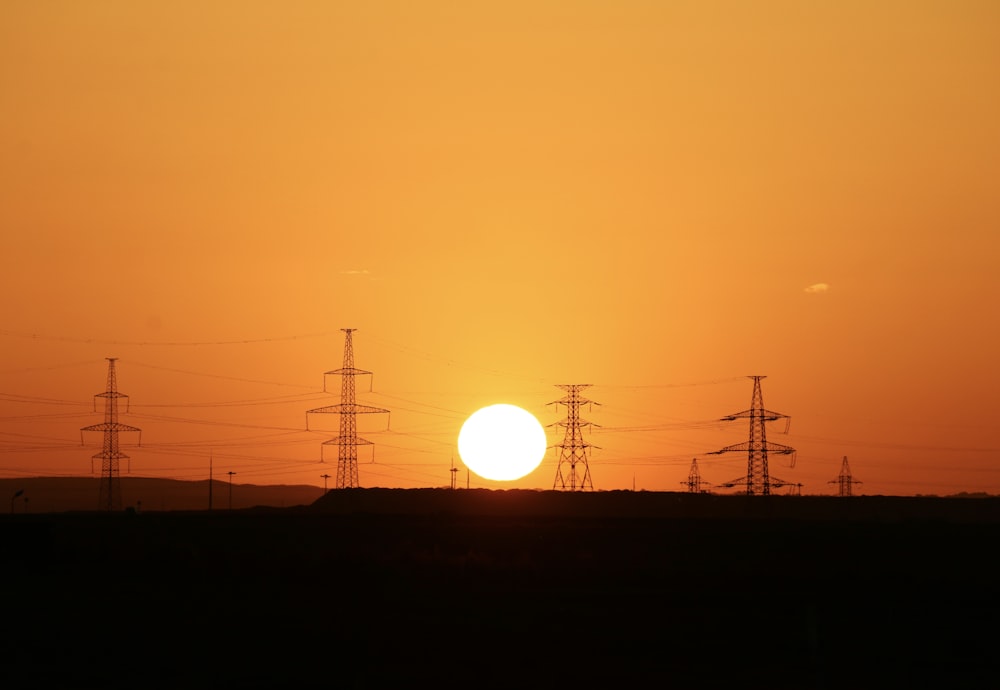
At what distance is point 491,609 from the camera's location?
43.1m

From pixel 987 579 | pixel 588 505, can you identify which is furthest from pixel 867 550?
pixel 588 505

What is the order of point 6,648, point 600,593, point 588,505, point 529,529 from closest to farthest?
point 6,648 → point 600,593 → point 529,529 → point 588,505

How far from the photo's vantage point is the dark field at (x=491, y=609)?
30688 millimetres

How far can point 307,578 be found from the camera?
5466 cm

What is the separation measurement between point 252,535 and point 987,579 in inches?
1829

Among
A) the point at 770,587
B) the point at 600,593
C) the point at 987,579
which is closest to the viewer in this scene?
the point at 600,593

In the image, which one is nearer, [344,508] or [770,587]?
[770,587]

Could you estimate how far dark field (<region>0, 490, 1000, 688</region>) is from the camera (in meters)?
30.7

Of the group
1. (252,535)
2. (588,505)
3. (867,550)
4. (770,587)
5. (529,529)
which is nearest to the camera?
(770,587)

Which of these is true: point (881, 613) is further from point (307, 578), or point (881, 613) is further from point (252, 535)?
point (252, 535)

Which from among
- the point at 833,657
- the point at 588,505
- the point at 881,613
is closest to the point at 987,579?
the point at 881,613

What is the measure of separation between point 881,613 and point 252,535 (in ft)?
168

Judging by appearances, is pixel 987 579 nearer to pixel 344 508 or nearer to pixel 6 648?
pixel 6 648

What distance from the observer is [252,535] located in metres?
86.0
